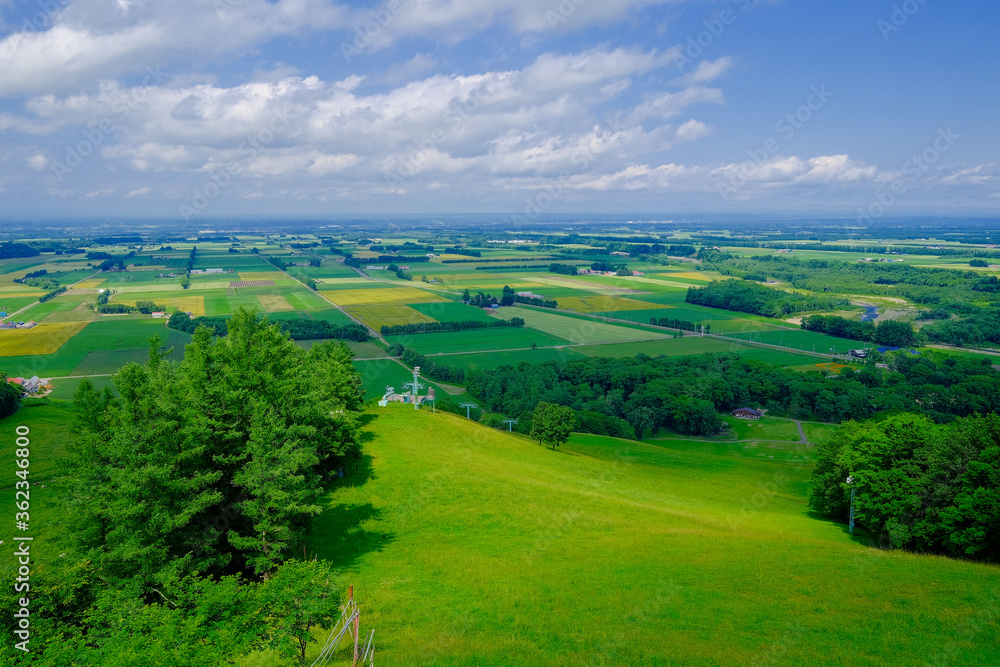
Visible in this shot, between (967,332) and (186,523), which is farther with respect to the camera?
(967,332)

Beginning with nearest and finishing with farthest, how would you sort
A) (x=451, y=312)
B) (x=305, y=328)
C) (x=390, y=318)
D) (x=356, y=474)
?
(x=356, y=474)
(x=305, y=328)
(x=390, y=318)
(x=451, y=312)

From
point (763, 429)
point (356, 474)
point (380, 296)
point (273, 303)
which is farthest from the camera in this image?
point (380, 296)

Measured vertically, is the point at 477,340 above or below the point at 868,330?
below

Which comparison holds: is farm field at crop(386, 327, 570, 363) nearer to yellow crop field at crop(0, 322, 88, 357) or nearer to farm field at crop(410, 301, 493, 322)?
farm field at crop(410, 301, 493, 322)

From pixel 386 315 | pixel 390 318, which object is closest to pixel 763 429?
pixel 390 318

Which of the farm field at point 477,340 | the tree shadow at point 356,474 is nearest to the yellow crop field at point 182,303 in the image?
the farm field at point 477,340

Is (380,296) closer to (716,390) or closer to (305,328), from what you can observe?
(305,328)

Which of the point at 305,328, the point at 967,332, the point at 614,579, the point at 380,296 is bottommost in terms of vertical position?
the point at 967,332

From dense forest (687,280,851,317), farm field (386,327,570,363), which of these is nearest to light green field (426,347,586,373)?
farm field (386,327,570,363)
